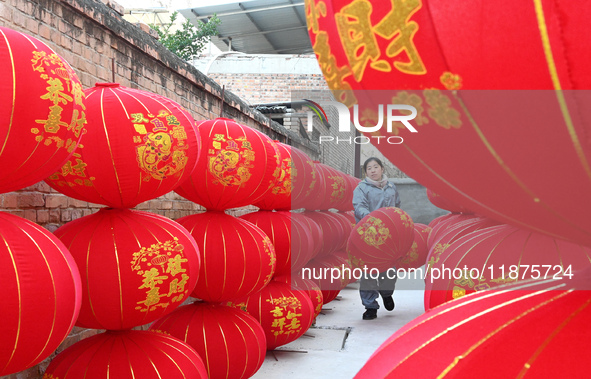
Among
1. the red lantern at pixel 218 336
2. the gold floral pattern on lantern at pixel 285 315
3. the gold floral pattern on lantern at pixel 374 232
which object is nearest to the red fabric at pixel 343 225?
the gold floral pattern on lantern at pixel 374 232

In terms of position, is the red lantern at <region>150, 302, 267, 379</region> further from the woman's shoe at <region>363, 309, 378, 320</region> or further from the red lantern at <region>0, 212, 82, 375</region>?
the woman's shoe at <region>363, 309, 378, 320</region>

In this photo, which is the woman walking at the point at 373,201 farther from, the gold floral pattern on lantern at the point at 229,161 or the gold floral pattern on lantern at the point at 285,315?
the gold floral pattern on lantern at the point at 229,161

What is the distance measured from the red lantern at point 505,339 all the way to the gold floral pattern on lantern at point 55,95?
3.54ft

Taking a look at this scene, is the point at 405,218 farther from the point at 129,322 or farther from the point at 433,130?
the point at 433,130

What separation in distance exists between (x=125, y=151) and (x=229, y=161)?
84 centimetres

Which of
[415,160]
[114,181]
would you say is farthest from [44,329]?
[415,160]

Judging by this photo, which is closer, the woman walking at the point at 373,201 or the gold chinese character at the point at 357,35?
the gold chinese character at the point at 357,35

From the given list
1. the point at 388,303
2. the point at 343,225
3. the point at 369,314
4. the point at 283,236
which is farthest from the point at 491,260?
the point at 343,225

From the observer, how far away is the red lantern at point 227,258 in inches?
105

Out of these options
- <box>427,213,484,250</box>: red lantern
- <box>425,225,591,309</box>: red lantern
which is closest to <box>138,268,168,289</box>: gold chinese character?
<box>425,225,591,309</box>: red lantern

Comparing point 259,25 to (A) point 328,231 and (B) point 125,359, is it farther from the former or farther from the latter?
(B) point 125,359

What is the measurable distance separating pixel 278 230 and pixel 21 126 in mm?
2531

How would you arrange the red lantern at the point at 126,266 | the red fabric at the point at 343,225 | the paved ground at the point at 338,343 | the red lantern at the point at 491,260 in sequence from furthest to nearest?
1. the red fabric at the point at 343,225
2. the paved ground at the point at 338,343
3. the red lantern at the point at 126,266
4. the red lantern at the point at 491,260

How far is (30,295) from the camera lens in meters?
1.35
